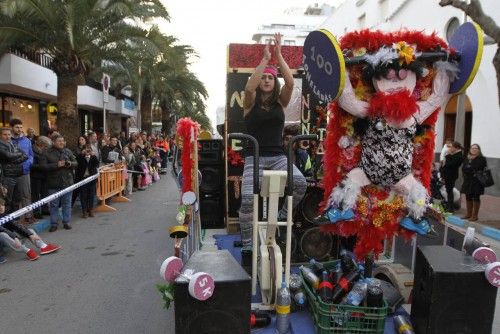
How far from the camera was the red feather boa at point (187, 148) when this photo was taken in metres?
4.53

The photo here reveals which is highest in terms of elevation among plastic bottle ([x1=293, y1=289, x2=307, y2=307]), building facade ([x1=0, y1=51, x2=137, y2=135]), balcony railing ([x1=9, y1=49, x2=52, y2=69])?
balcony railing ([x1=9, y1=49, x2=52, y2=69])

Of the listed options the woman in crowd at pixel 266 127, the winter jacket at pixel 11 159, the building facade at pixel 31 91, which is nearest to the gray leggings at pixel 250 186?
the woman in crowd at pixel 266 127

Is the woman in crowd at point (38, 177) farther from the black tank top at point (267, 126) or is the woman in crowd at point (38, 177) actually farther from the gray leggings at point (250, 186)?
the black tank top at point (267, 126)

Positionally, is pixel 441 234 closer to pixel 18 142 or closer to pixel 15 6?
pixel 18 142

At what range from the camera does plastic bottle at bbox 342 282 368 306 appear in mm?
3012

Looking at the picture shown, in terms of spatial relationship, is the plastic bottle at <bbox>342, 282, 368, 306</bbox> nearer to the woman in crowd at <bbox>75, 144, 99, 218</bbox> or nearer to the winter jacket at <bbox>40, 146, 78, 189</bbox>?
the winter jacket at <bbox>40, 146, 78, 189</bbox>

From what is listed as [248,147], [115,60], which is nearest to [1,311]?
[248,147]

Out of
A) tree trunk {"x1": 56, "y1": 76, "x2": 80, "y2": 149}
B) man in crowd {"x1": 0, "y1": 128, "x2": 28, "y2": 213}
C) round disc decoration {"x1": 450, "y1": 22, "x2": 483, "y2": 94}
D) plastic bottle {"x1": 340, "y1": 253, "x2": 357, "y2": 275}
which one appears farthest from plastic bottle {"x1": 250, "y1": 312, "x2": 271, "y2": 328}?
tree trunk {"x1": 56, "y1": 76, "x2": 80, "y2": 149}

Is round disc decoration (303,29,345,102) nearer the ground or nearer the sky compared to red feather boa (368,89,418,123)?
nearer the sky

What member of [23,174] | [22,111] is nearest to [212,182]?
[23,174]

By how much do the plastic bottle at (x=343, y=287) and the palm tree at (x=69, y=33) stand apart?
917 cm

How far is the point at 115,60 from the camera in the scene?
1251 cm

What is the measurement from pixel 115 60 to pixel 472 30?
1128 cm

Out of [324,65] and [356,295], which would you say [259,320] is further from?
[324,65]
